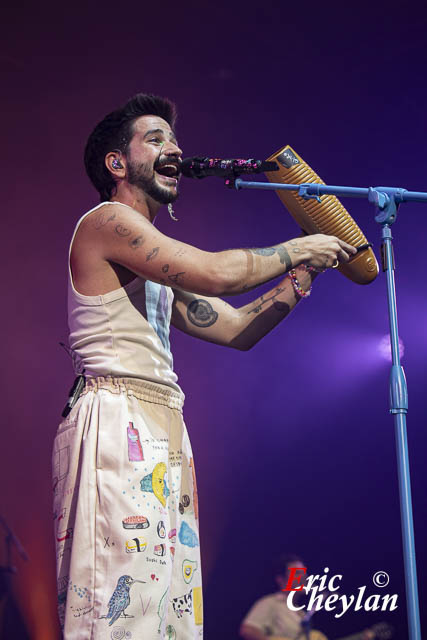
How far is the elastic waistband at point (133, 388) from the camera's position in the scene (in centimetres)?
172

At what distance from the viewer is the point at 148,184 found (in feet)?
6.68

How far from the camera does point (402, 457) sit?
4.88 feet

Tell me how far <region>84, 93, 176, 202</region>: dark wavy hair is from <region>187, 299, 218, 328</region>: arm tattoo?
0.43 meters

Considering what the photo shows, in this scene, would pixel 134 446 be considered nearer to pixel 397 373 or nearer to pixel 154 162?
pixel 397 373

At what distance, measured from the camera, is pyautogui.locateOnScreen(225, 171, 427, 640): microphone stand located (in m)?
1.44

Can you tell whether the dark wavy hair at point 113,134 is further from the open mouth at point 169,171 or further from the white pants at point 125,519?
the white pants at point 125,519

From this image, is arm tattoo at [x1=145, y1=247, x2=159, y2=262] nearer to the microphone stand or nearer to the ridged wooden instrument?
the microphone stand

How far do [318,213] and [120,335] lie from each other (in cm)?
67

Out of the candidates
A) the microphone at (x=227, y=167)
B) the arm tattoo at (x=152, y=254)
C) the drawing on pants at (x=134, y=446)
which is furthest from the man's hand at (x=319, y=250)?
the drawing on pants at (x=134, y=446)

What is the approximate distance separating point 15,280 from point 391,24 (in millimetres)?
2703

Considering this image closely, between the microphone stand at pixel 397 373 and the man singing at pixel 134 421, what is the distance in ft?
0.57

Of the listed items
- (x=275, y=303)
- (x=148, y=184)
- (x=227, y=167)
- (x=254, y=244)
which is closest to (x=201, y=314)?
(x=275, y=303)

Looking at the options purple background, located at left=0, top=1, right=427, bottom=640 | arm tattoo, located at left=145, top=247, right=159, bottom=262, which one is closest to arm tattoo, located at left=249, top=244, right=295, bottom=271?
arm tattoo, located at left=145, top=247, right=159, bottom=262

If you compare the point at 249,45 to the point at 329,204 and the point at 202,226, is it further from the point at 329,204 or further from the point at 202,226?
the point at 329,204
